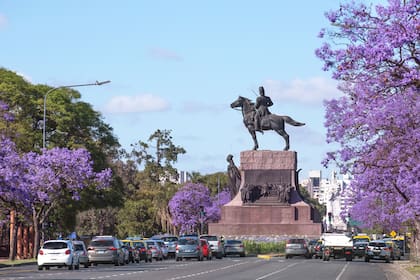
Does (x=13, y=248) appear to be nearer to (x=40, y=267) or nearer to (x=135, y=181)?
(x=40, y=267)

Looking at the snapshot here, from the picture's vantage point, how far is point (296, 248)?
66.3m

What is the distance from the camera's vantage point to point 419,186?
28328 millimetres

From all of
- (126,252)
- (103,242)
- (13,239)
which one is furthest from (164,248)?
(103,242)

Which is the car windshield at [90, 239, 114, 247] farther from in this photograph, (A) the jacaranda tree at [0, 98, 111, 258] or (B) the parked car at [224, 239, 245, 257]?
(B) the parked car at [224, 239, 245, 257]

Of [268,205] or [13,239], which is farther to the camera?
[268,205]

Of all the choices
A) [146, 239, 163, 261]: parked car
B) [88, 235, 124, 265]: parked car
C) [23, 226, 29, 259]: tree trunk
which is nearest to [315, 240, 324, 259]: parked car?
[146, 239, 163, 261]: parked car

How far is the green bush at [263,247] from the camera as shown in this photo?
74.6 m

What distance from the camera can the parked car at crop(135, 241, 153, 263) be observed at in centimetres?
6017

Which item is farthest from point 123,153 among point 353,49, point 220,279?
point 353,49

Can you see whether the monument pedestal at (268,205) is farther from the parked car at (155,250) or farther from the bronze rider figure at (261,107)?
the parked car at (155,250)

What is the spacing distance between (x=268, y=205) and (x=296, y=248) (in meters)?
11.5

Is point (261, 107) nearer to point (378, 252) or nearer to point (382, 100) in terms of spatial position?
point (378, 252)

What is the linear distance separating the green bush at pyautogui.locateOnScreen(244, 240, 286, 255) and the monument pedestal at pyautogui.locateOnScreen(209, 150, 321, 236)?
1385mm

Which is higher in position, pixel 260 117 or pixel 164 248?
pixel 260 117
